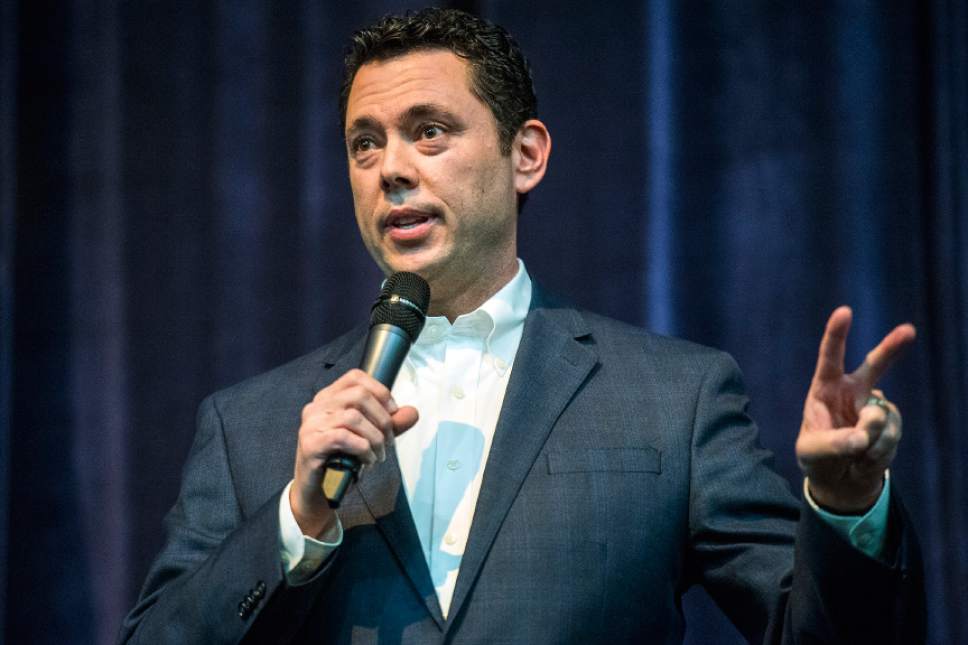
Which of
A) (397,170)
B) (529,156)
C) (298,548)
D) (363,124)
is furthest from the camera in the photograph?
(529,156)

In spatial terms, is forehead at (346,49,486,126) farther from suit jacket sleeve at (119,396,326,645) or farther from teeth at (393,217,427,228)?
suit jacket sleeve at (119,396,326,645)

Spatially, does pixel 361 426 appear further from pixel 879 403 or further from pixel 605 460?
pixel 879 403

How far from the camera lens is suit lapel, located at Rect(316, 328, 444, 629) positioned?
1671 millimetres

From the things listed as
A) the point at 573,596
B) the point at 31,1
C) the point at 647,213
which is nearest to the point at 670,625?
the point at 573,596

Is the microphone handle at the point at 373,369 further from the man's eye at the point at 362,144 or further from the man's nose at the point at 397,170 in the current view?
the man's eye at the point at 362,144

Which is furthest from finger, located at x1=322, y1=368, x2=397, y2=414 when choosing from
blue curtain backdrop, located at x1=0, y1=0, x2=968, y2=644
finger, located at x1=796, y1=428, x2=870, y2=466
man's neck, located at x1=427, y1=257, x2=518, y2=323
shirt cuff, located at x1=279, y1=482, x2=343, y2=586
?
blue curtain backdrop, located at x1=0, y1=0, x2=968, y2=644

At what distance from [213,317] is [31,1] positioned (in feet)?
2.84

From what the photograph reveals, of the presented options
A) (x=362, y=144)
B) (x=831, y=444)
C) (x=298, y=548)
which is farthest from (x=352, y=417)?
(x=362, y=144)

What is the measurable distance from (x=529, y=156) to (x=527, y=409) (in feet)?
2.03

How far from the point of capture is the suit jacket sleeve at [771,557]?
54.8 inches

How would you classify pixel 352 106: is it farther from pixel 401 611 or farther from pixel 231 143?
pixel 401 611

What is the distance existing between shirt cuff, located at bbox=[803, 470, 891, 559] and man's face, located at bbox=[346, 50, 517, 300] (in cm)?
81

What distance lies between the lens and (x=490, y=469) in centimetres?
174

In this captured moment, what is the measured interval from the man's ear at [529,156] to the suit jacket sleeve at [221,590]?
844 mm
